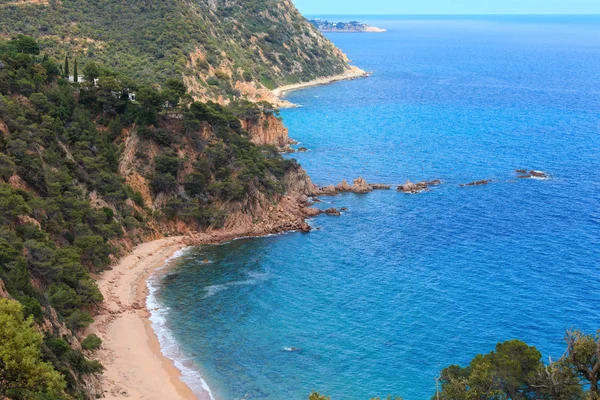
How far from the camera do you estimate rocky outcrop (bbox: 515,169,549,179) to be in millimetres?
103312

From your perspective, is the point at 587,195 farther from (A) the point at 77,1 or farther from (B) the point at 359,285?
(A) the point at 77,1

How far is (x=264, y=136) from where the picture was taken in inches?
4712

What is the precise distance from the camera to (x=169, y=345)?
5581 centimetres

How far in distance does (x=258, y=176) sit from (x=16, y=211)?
1422 inches

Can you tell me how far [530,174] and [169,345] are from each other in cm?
6926

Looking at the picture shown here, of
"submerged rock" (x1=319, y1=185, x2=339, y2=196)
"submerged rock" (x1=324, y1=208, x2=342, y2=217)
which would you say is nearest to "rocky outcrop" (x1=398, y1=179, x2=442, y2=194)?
"submerged rock" (x1=319, y1=185, x2=339, y2=196)

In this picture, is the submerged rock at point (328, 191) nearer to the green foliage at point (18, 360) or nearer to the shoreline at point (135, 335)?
the shoreline at point (135, 335)

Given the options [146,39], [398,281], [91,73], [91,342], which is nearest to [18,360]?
[91,342]

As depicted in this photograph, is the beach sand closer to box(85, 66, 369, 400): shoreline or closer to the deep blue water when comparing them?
box(85, 66, 369, 400): shoreline

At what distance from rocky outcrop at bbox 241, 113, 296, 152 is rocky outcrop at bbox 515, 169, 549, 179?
39.4 metres

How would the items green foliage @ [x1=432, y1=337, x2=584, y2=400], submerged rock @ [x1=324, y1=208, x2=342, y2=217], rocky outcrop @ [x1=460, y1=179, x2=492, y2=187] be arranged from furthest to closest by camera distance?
1. rocky outcrop @ [x1=460, y1=179, x2=492, y2=187]
2. submerged rock @ [x1=324, y1=208, x2=342, y2=217]
3. green foliage @ [x1=432, y1=337, x2=584, y2=400]

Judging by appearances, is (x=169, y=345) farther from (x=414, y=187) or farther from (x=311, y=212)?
(x=414, y=187)

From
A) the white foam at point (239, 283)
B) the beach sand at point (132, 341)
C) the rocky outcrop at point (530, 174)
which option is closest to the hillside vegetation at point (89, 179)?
the beach sand at point (132, 341)

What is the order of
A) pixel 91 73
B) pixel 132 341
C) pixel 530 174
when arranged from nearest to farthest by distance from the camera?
pixel 132 341 → pixel 91 73 → pixel 530 174
